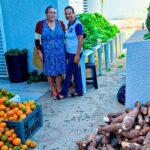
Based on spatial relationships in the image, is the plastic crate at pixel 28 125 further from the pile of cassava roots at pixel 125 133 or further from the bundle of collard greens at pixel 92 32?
the bundle of collard greens at pixel 92 32

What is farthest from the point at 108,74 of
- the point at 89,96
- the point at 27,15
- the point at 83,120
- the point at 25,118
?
the point at 25,118

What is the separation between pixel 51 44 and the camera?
18.3 feet

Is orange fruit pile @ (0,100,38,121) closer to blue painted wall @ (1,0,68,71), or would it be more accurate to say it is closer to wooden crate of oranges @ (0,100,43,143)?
wooden crate of oranges @ (0,100,43,143)

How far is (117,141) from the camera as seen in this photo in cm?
329

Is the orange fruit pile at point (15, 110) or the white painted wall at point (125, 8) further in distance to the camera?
the white painted wall at point (125, 8)

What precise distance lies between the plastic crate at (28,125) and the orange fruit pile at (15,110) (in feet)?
0.20

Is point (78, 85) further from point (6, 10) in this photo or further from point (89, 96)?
point (6, 10)

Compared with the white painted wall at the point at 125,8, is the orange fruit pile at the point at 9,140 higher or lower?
lower

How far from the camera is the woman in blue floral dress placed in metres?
5.52

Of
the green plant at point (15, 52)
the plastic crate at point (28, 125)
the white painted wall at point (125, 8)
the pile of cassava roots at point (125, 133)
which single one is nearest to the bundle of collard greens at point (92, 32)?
the green plant at point (15, 52)

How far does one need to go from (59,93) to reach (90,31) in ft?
7.39

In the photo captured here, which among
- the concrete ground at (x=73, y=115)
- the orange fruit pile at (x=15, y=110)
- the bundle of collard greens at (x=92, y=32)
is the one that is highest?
the bundle of collard greens at (x=92, y=32)

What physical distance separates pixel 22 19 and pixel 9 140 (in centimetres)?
Result: 399

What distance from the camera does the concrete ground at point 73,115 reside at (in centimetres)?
417
